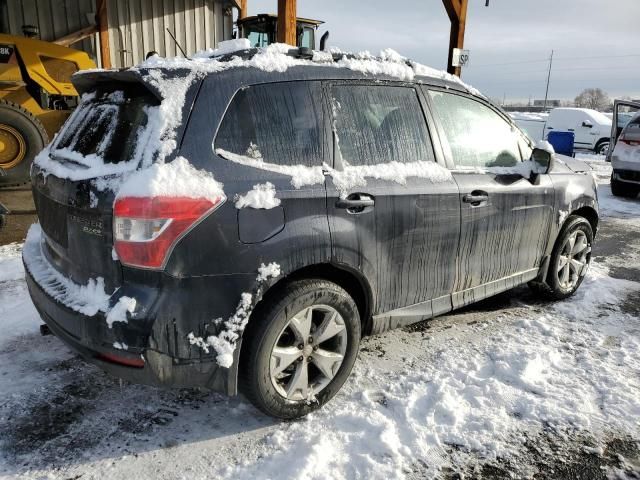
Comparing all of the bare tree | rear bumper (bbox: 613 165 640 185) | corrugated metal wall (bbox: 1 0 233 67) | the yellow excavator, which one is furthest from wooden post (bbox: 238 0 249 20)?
the bare tree

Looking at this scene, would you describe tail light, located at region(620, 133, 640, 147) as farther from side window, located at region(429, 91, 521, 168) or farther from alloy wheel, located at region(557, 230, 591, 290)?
side window, located at region(429, 91, 521, 168)

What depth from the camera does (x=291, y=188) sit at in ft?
7.81

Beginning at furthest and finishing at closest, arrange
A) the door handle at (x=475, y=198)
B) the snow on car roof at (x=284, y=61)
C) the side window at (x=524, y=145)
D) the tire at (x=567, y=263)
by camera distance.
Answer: the tire at (x=567, y=263), the side window at (x=524, y=145), the door handle at (x=475, y=198), the snow on car roof at (x=284, y=61)

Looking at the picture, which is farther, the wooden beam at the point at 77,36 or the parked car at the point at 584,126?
the parked car at the point at 584,126

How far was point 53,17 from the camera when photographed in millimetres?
11055

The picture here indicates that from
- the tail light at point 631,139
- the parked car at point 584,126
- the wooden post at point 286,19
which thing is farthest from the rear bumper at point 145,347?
the parked car at point 584,126

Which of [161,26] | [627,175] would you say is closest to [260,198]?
[627,175]

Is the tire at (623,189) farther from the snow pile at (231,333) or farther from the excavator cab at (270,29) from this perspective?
the snow pile at (231,333)

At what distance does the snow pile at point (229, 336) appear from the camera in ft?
7.27

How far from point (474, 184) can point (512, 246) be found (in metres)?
0.68

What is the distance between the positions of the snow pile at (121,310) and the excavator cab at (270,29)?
32.2 ft

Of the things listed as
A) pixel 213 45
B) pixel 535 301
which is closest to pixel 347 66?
pixel 535 301

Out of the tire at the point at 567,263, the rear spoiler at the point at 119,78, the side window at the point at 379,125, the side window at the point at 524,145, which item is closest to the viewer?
the rear spoiler at the point at 119,78

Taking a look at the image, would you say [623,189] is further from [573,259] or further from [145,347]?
[145,347]
